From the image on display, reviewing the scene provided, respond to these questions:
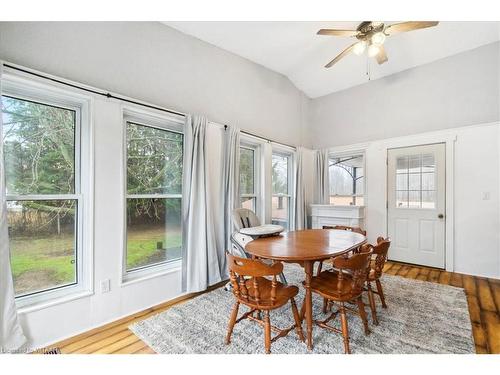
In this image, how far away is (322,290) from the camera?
5.98 feet

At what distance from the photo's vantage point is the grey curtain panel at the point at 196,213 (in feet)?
8.84

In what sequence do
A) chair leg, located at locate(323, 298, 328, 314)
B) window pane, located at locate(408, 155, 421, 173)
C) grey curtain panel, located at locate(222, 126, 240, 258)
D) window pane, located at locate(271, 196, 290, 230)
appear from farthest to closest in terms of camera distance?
window pane, located at locate(271, 196, 290, 230) → window pane, located at locate(408, 155, 421, 173) → grey curtain panel, located at locate(222, 126, 240, 258) → chair leg, located at locate(323, 298, 328, 314)

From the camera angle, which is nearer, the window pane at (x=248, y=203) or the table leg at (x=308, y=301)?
the table leg at (x=308, y=301)

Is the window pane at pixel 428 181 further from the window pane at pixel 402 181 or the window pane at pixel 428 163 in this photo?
A: the window pane at pixel 402 181

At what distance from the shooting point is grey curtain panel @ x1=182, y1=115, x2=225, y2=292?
2695 mm

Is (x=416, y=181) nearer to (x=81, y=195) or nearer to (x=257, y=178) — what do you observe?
(x=257, y=178)

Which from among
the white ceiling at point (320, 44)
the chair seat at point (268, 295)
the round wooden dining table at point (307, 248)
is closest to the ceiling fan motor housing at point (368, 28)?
the white ceiling at point (320, 44)

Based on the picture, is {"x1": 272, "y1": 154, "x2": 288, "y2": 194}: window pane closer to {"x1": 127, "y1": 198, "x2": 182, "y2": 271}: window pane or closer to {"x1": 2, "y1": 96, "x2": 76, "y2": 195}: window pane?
{"x1": 127, "y1": 198, "x2": 182, "y2": 271}: window pane

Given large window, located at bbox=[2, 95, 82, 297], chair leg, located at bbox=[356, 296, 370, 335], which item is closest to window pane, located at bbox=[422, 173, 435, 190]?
chair leg, located at bbox=[356, 296, 370, 335]

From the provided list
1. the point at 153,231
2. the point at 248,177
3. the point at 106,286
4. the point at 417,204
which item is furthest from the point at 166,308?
the point at 417,204

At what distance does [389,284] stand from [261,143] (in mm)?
2618

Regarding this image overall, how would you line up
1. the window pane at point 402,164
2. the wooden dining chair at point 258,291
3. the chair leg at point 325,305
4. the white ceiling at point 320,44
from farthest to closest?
the window pane at point 402,164 → the white ceiling at point 320,44 → the chair leg at point 325,305 → the wooden dining chair at point 258,291

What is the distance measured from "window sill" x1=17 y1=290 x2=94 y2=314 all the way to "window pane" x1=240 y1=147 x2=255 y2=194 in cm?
227

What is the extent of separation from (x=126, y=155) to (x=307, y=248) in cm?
198
